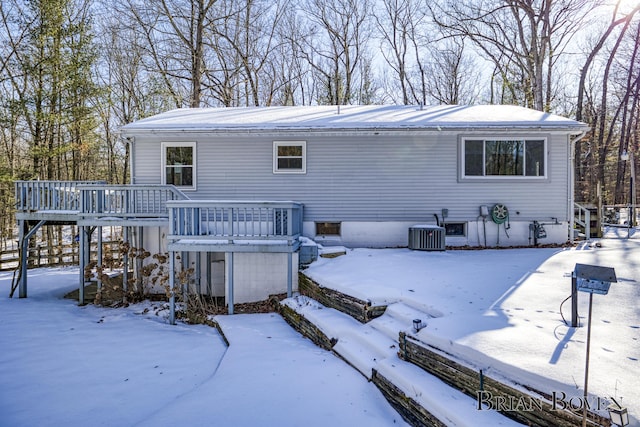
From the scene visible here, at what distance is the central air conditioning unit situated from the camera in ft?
29.2

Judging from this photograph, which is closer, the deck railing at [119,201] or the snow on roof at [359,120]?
the deck railing at [119,201]

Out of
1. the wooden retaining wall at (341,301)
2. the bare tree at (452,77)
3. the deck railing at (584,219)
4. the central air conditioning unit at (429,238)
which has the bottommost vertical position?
the wooden retaining wall at (341,301)

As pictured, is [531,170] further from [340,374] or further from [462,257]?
[340,374]

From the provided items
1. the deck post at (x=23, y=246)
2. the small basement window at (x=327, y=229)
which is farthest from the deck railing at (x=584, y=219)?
the deck post at (x=23, y=246)

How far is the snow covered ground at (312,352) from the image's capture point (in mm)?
3369

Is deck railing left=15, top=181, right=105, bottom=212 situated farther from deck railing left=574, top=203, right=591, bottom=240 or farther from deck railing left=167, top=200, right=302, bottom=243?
deck railing left=574, top=203, right=591, bottom=240

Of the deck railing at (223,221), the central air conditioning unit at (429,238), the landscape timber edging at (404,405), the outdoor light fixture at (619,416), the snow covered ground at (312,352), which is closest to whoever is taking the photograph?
the outdoor light fixture at (619,416)

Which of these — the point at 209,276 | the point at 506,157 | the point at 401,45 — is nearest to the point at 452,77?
the point at 401,45

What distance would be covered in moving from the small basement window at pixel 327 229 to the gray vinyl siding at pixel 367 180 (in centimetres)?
23

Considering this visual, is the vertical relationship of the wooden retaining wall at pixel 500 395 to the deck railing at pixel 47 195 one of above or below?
below

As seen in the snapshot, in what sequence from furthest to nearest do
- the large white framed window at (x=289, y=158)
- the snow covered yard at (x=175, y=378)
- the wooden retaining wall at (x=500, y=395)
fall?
1. the large white framed window at (x=289, y=158)
2. the snow covered yard at (x=175, y=378)
3. the wooden retaining wall at (x=500, y=395)

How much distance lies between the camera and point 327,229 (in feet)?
32.7

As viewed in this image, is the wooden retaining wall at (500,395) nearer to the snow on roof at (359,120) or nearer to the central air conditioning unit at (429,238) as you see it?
the central air conditioning unit at (429,238)

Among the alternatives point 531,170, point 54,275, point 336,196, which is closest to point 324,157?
point 336,196
